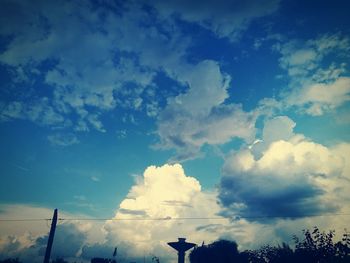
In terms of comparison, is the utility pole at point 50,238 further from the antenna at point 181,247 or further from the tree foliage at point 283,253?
the tree foliage at point 283,253

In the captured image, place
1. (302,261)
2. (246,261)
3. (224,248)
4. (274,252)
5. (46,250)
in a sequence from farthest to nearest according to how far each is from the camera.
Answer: (224,248) < (246,261) < (274,252) < (302,261) < (46,250)

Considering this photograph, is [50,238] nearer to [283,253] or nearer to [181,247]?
[181,247]

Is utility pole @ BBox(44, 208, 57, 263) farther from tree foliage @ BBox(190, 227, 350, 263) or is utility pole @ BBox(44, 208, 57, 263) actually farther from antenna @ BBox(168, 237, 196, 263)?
tree foliage @ BBox(190, 227, 350, 263)

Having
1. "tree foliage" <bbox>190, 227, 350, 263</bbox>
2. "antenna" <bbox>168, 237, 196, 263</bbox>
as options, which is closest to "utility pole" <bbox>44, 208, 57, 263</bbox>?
"antenna" <bbox>168, 237, 196, 263</bbox>

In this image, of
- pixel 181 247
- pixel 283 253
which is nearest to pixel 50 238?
pixel 181 247

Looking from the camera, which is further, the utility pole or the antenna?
the antenna

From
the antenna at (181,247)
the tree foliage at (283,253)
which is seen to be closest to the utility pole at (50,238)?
the antenna at (181,247)

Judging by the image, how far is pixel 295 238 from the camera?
1927 inches

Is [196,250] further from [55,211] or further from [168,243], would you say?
[55,211]

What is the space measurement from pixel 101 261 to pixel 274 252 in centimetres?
3570

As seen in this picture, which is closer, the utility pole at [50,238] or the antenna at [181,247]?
the utility pole at [50,238]

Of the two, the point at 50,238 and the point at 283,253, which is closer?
the point at 50,238

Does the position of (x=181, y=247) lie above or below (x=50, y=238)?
below

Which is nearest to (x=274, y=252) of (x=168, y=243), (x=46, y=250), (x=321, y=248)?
(x=321, y=248)
